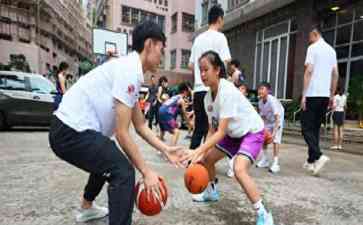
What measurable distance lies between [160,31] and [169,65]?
110 feet

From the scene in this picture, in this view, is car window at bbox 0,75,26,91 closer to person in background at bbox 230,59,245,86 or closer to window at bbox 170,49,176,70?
person in background at bbox 230,59,245,86

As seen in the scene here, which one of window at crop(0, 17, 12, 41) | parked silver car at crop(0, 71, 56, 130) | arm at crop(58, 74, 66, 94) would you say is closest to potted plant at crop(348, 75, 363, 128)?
arm at crop(58, 74, 66, 94)

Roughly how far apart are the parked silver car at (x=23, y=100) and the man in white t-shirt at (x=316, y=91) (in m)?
7.05

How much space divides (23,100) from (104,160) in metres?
7.66

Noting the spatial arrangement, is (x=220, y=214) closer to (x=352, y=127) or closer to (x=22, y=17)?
(x=352, y=127)

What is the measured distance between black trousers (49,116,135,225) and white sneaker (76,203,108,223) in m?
0.77

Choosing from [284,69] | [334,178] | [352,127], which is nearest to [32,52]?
[284,69]

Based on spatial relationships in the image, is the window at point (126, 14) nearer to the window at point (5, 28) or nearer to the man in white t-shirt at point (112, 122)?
the window at point (5, 28)

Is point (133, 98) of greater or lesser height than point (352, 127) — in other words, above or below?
above

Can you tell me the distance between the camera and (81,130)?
213 cm

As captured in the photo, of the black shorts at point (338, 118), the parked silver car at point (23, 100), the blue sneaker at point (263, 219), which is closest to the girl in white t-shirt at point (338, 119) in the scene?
the black shorts at point (338, 118)

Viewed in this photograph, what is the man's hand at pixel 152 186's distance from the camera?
2.16 meters

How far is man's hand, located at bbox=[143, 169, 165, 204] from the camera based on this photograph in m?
2.16

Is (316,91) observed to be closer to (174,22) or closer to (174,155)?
(174,155)
